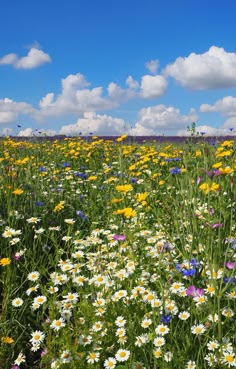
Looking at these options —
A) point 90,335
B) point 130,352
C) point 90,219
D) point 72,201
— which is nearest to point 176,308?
point 130,352

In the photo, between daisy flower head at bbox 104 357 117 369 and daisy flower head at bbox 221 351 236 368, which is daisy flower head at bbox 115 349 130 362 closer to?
daisy flower head at bbox 104 357 117 369

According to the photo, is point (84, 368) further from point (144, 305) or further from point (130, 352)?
point (144, 305)

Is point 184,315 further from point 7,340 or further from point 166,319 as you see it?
point 7,340

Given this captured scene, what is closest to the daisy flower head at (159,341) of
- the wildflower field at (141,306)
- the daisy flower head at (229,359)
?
the wildflower field at (141,306)

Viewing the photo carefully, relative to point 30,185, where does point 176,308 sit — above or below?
below

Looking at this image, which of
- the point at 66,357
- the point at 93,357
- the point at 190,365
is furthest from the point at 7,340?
the point at 190,365

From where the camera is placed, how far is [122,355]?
1974 millimetres

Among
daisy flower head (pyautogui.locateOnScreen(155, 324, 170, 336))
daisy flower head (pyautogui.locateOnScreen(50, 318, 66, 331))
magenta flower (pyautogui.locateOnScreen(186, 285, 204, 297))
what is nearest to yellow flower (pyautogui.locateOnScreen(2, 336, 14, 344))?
daisy flower head (pyautogui.locateOnScreen(50, 318, 66, 331))

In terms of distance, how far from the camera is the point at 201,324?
1985mm

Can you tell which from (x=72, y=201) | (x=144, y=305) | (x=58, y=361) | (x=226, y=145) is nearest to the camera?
(x=58, y=361)

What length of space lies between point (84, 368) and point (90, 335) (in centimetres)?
16

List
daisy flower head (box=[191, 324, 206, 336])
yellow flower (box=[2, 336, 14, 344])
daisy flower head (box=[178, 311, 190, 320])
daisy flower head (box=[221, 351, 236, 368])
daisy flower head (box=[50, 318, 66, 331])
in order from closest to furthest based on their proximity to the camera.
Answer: daisy flower head (box=[221, 351, 236, 368]) < daisy flower head (box=[191, 324, 206, 336]) < daisy flower head (box=[178, 311, 190, 320]) < daisy flower head (box=[50, 318, 66, 331]) < yellow flower (box=[2, 336, 14, 344])

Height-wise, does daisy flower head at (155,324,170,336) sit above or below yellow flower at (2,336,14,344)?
above

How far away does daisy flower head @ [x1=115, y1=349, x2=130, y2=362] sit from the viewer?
6.38 feet
